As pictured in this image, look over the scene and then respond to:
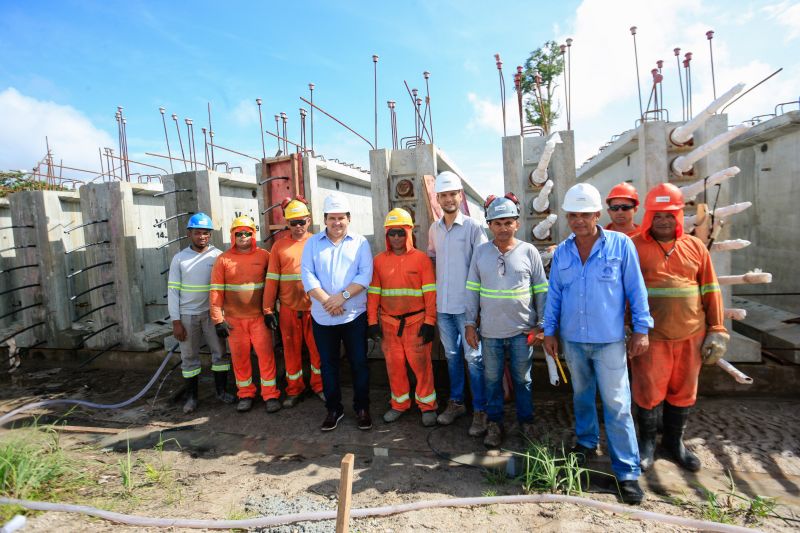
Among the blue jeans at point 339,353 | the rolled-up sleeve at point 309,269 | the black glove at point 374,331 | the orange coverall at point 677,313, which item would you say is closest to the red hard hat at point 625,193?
the orange coverall at point 677,313

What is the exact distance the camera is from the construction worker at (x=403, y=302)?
4.38 meters

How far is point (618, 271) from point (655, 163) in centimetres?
263

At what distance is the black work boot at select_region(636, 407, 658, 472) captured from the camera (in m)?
3.60

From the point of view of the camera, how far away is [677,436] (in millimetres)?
3705

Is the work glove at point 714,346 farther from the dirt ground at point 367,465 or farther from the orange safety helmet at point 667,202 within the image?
the dirt ground at point 367,465

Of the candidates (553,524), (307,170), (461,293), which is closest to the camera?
(553,524)

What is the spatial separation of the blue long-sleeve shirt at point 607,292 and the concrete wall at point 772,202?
605 cm

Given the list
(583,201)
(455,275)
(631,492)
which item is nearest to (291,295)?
(455,275)

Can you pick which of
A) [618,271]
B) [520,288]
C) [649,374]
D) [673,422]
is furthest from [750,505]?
[520,288]

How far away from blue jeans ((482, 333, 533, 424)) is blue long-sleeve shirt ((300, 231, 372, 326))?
1.31m

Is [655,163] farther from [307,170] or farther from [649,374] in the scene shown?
[307,170]

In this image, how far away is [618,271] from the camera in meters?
3.20

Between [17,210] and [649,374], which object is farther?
[17,210]

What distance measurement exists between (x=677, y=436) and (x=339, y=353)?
10.1 feet
